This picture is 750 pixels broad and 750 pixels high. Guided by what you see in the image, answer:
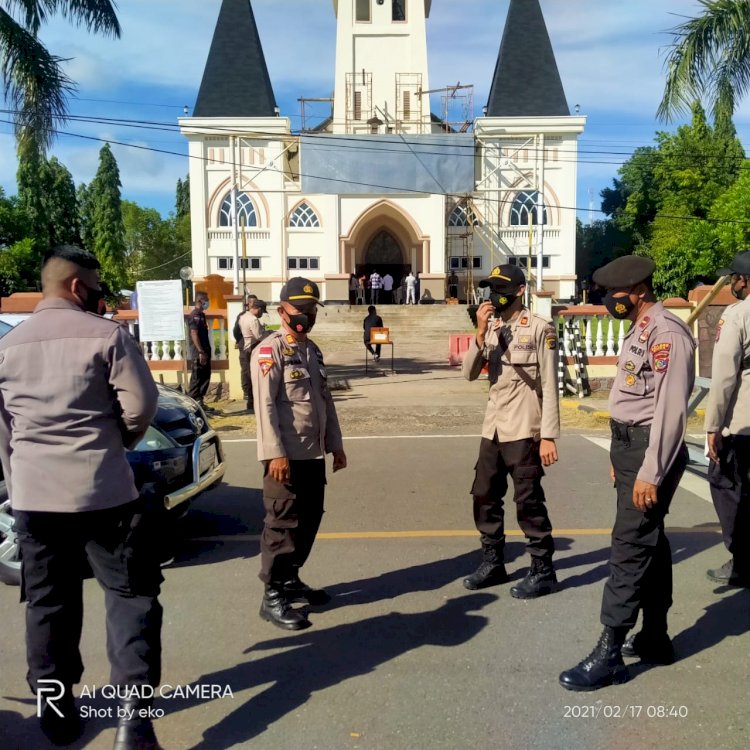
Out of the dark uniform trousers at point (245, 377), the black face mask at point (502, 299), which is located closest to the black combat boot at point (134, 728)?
the black face mask at point (502, 299)

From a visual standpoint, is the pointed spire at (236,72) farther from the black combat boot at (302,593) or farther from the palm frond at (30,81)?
the black combat boot at (302,593)

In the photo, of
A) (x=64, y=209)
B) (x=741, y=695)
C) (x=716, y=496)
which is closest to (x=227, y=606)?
(x=741, y=695)

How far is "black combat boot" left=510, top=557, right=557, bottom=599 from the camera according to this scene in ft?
14.6

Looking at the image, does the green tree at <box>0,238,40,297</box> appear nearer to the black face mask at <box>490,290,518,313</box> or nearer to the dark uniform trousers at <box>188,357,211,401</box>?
the dark uniform trousers at <box>188,357,211,401</box>

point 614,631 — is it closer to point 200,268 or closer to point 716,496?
point 716,496

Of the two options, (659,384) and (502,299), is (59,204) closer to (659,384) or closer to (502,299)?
(502,299)

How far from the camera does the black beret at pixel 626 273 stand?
3.52m

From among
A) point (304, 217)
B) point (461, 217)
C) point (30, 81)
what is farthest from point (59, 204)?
point (30, 81)

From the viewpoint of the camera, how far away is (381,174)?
32469 millimetres

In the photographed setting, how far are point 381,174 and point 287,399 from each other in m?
29.5

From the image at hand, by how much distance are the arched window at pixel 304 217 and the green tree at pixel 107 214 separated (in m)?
24.3

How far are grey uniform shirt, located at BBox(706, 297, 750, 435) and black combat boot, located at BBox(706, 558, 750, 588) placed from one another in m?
0.82

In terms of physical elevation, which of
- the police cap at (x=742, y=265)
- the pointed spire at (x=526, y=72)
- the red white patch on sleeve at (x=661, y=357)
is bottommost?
the red white patch on sleeve at (x=661, y=357)
